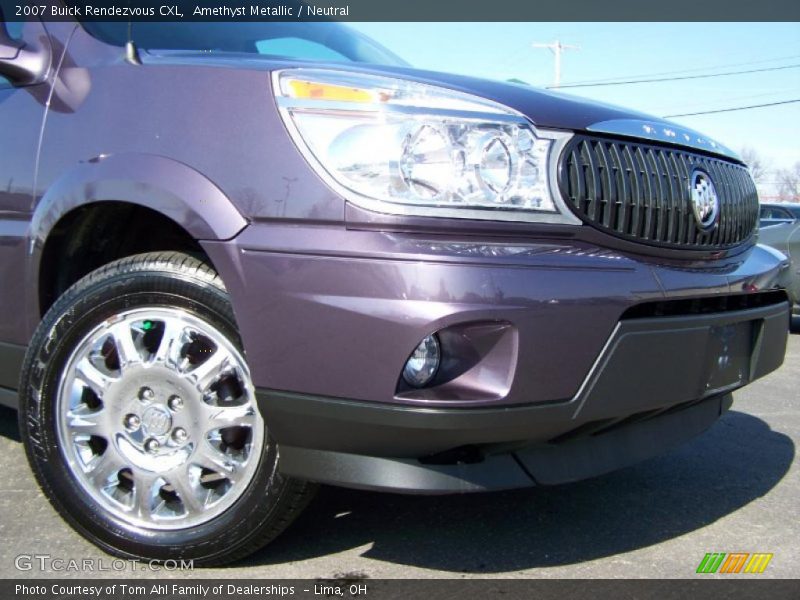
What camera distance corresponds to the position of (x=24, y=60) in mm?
2697

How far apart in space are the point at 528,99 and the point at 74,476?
1720mm

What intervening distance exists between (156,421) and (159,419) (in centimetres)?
1

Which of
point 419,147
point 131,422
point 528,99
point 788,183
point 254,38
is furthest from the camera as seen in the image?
point 788,183

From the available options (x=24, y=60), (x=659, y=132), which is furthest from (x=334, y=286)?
(x=24, y=60)

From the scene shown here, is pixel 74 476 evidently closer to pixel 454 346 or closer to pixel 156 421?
pixel 156 421

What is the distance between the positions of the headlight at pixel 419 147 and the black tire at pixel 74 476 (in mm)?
514

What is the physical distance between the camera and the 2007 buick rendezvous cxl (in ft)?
6.61

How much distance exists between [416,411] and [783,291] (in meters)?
1.63

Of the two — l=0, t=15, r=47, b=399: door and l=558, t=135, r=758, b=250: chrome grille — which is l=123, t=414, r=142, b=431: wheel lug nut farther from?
l=558, t=135, r=758, b=250: chrome grille

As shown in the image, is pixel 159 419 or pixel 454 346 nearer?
pixel 454 346

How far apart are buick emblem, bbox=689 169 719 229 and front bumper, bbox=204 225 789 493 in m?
0.32

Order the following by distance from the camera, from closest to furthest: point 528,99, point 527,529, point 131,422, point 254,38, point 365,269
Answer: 1. point 365,269
2. point 528,99
3. point 131,422
4. point 527,529
5. point 254,38

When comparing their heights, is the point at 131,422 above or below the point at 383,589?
above

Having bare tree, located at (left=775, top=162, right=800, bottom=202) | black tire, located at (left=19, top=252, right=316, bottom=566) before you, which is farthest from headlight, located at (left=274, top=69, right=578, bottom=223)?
bare tree, located at (left=775, top=162, right=800, bottom=202)
